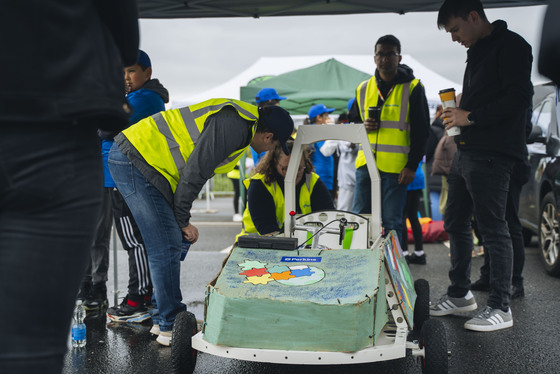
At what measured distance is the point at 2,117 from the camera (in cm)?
120

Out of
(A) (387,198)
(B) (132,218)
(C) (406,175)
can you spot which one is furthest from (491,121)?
(B) (132,218)

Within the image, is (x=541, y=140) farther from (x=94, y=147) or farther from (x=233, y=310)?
(x=94, y=147)

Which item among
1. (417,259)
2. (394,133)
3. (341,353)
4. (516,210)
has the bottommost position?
(417,259)

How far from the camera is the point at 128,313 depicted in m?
4.71

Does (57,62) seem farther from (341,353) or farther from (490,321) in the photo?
(490,321)

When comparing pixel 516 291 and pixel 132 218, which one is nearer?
pixel 132 218

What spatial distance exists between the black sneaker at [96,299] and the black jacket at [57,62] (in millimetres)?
4020

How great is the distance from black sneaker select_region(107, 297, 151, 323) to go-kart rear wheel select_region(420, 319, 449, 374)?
2468 mm

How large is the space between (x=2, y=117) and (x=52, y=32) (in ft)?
0.70

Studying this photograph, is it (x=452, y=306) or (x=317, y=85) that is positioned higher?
(x=317, y=85)

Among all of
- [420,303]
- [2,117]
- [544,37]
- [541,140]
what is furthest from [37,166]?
[541,140]

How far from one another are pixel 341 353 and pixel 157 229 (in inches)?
62.8

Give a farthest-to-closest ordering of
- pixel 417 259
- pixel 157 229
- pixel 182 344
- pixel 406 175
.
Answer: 1. pixel 417 259
2. pixel 406 175
3. pixel 157 229
4. pixel 182 344

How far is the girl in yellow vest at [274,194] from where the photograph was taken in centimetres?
450
